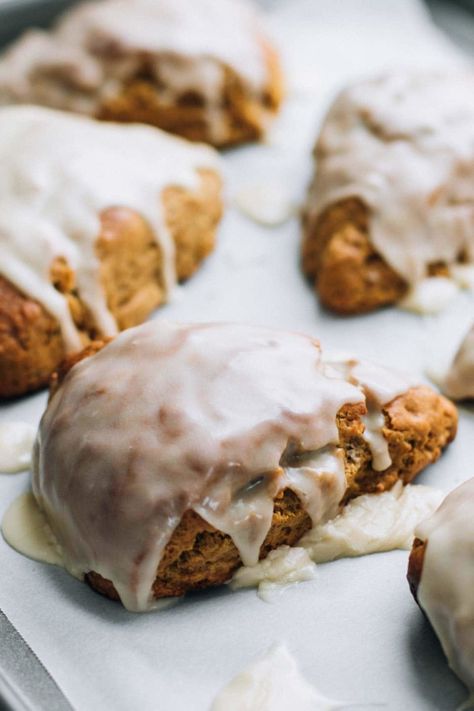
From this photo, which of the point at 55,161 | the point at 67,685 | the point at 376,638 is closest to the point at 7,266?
the point at 55,161

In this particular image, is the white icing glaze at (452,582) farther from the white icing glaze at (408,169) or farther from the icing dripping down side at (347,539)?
Result: the white icing glaze at (408,169)

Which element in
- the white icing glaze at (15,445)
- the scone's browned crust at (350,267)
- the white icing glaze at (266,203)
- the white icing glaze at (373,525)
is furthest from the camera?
the white icing glaze at (266,203)

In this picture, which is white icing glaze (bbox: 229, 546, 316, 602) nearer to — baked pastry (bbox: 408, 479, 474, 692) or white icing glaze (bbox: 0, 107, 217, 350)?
baked pastry (bbox: 408, 479, 474, 692)

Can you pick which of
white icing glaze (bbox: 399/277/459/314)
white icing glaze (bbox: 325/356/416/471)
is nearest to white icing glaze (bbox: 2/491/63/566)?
white icing glaze (bbox: 325/356/416/471)

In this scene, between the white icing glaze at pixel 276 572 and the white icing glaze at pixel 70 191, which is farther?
the white icing glaze at pixel 70 191

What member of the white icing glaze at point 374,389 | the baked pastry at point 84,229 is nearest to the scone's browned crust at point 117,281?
the baked pastry at point 84,229

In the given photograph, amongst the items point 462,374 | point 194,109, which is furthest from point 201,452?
point 194,109
